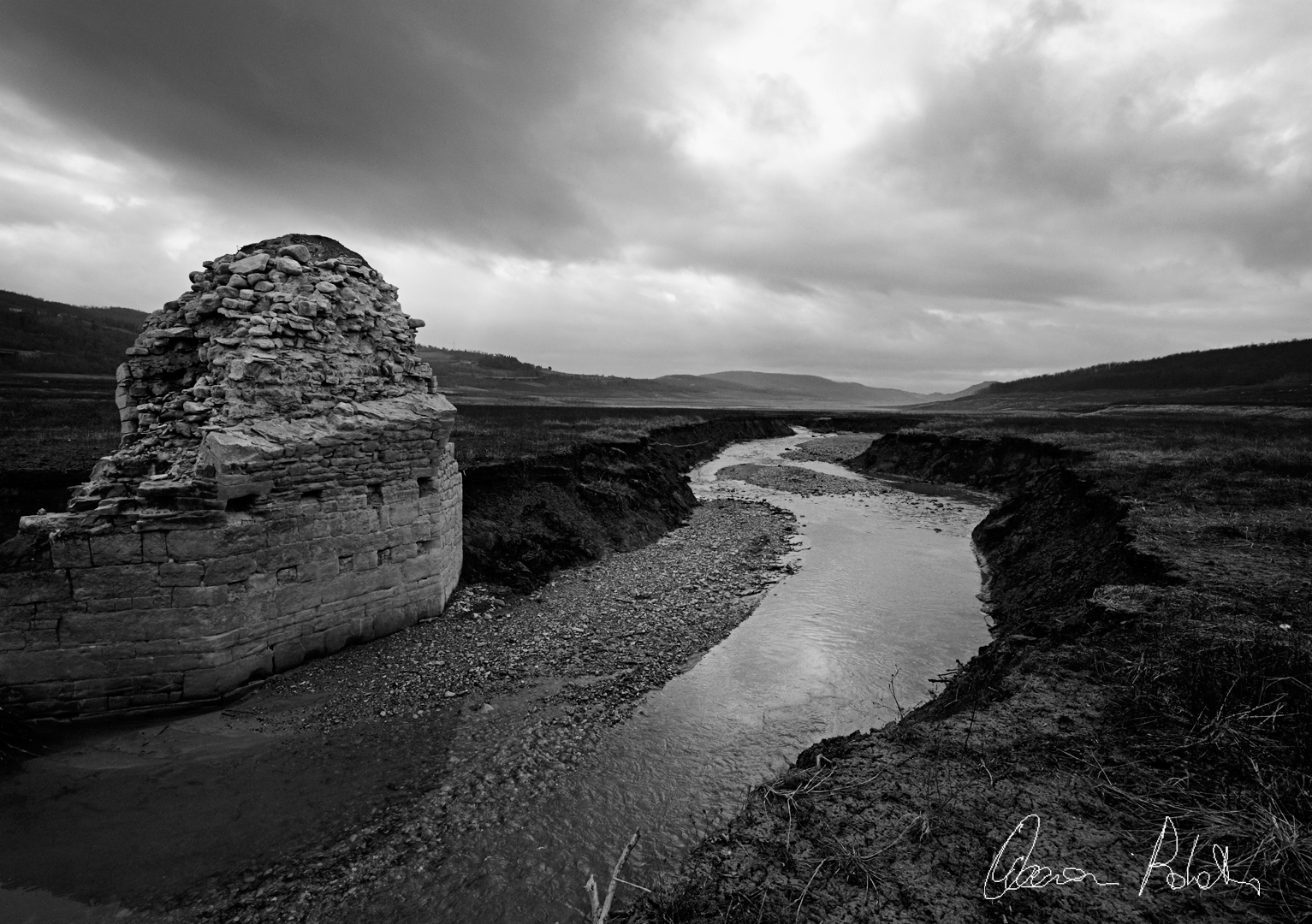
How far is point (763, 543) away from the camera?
17.7 m

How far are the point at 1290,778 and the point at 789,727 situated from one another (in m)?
5.06

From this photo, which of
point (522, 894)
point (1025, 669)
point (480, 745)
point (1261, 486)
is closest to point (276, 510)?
point (480, 745)

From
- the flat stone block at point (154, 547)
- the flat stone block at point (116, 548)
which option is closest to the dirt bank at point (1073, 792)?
the flat stone block at point (154, 547)

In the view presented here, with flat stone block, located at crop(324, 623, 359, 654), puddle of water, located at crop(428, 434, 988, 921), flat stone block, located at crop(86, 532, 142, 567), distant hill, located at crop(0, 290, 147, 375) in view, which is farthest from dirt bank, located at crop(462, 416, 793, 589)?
distant hill, located at crop(0, 290, 147, 375)

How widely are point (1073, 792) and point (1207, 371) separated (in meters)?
131

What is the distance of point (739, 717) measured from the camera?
838cm

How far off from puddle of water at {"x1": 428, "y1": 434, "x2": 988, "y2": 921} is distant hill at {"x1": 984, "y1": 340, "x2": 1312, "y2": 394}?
99462mm

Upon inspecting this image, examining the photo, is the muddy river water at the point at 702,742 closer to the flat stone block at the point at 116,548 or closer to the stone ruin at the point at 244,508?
the stone ruin at the point at 244,508

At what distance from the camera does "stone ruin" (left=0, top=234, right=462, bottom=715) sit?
7012mm

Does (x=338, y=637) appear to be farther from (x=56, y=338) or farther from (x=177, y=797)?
(x=56, y=338)

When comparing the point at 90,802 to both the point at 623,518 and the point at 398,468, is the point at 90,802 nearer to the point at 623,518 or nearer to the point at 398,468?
the point at 398,468

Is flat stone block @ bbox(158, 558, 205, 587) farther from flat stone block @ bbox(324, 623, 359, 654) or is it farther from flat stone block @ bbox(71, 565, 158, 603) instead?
flat stone block @ bbox(324, 623, 359, 654)

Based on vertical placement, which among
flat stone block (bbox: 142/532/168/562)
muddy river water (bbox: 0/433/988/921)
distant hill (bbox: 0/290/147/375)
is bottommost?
muddy river water (bbox: 0/433/988/921)
